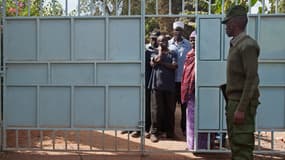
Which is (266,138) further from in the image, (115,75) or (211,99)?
(115,75)

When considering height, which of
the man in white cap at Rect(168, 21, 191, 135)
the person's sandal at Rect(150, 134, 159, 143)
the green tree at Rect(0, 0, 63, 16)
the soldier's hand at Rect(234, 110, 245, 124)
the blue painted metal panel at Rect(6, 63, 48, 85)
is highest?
the green tree at Rect(0, 0, 63, 16)

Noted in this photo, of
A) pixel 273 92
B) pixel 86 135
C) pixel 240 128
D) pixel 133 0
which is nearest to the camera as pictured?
pixel 240 128

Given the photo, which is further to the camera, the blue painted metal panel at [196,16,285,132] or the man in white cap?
the man in white cap

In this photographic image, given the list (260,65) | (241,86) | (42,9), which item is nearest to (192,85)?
(260,65)

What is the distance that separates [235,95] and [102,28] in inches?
93.5

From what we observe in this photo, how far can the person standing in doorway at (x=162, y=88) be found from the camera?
268 inches

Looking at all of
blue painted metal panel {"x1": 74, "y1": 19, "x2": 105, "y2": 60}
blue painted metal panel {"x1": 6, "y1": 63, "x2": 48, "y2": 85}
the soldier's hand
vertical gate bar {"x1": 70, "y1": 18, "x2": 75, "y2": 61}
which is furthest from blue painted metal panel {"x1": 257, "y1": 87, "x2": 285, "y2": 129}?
blue painted metal panel {"x1": 6, "y1": 63, "x2": 48, "y2": 85}

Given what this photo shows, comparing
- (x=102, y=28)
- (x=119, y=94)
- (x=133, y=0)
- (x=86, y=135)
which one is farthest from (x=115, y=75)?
(x=133, y=0)

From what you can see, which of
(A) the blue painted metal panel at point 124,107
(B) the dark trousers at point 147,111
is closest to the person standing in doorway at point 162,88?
(B) the dark trousers at point 147,111

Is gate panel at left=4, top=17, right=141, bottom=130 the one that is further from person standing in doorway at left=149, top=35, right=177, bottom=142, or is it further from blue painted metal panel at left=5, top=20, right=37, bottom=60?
person standing in doorway at left=149, top=35, right=177, bottom=142

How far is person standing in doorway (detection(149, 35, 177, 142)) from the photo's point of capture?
22.3 ft

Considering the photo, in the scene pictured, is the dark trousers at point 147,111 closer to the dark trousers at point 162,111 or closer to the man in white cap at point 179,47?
the dark trousers at point 162,111

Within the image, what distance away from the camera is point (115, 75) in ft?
18.1

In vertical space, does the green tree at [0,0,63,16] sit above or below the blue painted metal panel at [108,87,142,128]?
above
